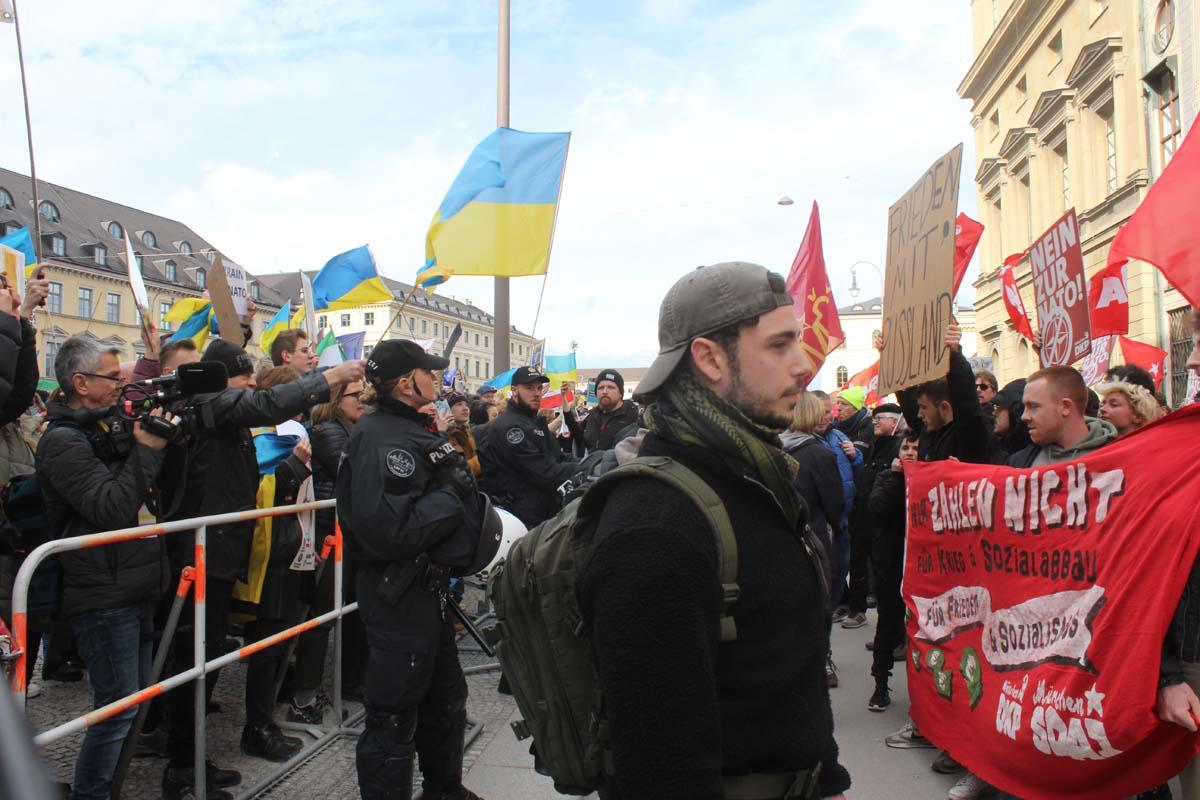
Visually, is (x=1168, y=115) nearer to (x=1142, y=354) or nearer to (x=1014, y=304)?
(x=1142, y=354)

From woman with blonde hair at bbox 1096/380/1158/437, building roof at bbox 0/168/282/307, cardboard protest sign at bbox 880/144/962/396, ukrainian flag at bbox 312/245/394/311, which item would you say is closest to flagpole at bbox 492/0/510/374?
ukrainian flag at bbox 312/245/394/311

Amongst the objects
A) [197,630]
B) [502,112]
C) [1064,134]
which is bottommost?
[197,630]

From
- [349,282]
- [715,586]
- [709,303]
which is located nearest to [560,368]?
[349,282]

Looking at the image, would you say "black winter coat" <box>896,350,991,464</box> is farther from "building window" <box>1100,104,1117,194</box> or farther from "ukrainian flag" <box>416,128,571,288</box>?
"building window" <box>1100,104,1117,194</box>

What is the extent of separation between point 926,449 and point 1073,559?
5.30 ft

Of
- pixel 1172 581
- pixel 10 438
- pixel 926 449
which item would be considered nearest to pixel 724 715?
pixel 1172 581

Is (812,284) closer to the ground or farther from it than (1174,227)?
farther from it

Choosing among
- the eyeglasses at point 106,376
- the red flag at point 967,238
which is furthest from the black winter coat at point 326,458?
the red flag at point 967,238

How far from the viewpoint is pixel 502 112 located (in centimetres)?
922

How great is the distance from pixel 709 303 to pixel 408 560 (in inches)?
90.0

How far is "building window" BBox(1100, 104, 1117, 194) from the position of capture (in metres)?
23.1

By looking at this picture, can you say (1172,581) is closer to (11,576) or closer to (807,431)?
(807,431)

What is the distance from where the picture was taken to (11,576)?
13.6ft

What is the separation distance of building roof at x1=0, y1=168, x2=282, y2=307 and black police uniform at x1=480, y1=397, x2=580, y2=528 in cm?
5002
